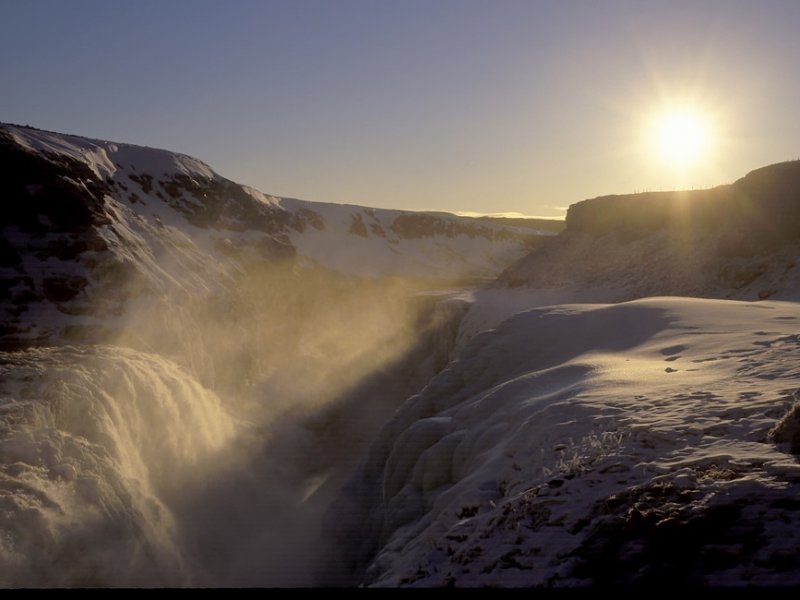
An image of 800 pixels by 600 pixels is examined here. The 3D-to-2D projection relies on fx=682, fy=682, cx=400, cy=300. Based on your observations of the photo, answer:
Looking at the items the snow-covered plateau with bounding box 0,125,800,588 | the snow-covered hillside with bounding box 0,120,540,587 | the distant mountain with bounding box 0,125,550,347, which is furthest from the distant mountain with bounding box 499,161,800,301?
the distant mountain with bounding box 0,125,550,347

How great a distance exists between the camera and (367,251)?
67125 mm

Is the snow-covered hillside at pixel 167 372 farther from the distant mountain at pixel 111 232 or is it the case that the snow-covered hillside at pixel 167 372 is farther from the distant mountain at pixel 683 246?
the distant mountain at pixel 683 246

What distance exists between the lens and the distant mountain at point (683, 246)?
31016 mm

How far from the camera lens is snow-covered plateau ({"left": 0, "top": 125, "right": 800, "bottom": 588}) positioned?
575 cm

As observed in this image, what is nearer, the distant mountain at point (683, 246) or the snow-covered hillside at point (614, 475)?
the snow-covered hillside at point (614, 475)

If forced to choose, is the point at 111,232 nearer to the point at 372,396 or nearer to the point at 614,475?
the point at 372,396

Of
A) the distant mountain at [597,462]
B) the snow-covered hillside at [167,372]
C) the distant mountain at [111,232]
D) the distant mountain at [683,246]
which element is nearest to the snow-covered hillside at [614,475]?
the distant mountain at [597,462]

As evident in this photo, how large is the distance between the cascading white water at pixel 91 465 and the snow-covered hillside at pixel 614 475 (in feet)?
19.5

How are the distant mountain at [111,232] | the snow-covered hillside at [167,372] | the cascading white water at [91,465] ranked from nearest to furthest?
the cascading white water at [91,465] → the snow-covered hillside at [167,372] → the distant mountain at [111,232]

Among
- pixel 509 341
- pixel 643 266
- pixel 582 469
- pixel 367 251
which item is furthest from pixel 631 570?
pixel 367 251

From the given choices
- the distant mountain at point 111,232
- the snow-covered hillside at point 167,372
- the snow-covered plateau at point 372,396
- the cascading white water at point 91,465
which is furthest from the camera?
the distant mountain at point 111,232

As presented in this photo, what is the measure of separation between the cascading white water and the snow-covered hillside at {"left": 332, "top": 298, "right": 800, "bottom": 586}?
5.96 m

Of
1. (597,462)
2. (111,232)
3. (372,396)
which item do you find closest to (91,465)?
(111,232)

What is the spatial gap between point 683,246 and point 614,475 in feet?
111
